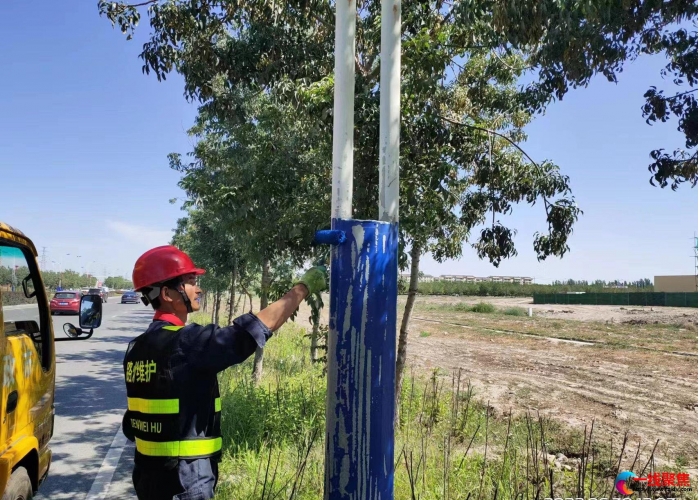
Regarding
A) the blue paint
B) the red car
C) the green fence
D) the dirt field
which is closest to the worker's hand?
the blue paint

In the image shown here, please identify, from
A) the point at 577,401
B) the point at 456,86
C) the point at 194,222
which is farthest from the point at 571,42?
the point at 194,222

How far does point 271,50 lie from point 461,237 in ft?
10.9

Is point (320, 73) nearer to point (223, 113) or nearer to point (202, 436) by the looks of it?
point (223, 113)

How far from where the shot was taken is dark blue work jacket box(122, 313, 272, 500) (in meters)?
2.10

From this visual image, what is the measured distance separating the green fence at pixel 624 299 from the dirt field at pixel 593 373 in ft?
72.5

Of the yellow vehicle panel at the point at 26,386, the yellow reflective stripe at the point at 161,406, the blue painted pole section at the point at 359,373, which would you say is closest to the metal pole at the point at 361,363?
the blue painted pole section at the point at 359,373

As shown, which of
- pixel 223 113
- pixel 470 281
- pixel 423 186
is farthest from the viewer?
pixel 470 281

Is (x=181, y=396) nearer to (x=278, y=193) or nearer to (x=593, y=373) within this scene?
(x=278, y=193)

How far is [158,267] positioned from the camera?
235 cm

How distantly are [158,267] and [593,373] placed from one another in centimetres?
1588

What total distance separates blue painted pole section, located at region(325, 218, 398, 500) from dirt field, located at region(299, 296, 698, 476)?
376 centimetres

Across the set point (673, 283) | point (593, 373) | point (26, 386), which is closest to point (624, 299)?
point (673, 283)

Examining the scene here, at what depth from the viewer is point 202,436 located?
221cm

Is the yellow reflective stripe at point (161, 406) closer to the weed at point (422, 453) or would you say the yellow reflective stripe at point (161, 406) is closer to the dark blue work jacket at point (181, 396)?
the dark blue work jacket at point (181, 396)
